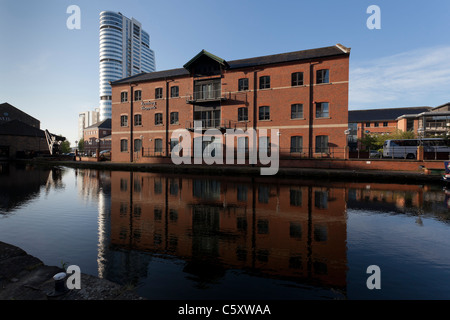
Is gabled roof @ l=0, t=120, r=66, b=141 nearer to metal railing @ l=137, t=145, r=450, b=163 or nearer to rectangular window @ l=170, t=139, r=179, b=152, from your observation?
rectangular window @ l=170, t=139, r=179, b=152

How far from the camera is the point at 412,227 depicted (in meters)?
7.07

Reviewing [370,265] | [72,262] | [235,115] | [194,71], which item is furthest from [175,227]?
[194,71]

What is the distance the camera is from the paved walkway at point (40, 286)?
318 centimetres

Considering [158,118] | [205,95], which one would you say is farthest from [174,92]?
[205,95]

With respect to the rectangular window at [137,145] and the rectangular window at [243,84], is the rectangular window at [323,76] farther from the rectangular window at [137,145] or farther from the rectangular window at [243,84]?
the rectangular window at [137,145]

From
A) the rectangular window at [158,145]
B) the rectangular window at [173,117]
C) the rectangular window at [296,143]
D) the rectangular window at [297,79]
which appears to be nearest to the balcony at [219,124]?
the rectangular window at [173,117]

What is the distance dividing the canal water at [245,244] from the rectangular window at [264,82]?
61.2ft

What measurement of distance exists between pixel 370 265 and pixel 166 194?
9.37 m

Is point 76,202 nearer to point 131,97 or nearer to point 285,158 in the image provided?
point 285,158

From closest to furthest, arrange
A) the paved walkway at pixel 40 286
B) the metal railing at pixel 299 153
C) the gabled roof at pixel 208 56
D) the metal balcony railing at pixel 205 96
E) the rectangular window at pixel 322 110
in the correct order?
the paved walkway at pixel 40 286 → the metal railing at pixel 299 153 → the rectangular window at pixel 322 110 → the gabled roof at pixel 208 56 → the metal balcony railing at pixel 205 96

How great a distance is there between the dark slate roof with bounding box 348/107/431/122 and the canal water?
52.7 m

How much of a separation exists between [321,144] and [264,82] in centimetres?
928

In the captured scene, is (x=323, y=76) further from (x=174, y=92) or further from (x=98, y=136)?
(x=98, y=136)

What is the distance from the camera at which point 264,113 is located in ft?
86.5
